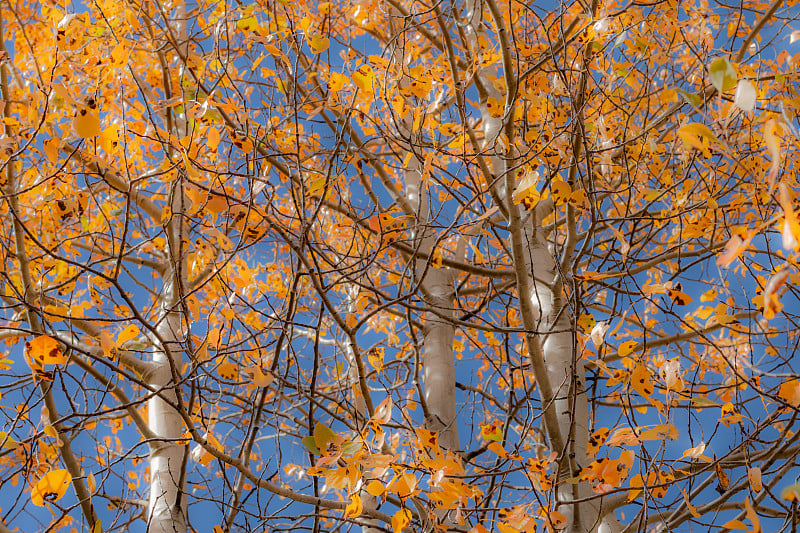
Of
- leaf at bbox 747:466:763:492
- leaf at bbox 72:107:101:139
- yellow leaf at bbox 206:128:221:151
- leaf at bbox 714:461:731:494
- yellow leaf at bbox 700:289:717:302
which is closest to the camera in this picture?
leaf at bbox 72:107:101:139

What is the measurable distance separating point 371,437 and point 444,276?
2233mm

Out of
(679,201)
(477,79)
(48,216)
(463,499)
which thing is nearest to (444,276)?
(477,79)

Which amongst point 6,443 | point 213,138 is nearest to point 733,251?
point 213,138

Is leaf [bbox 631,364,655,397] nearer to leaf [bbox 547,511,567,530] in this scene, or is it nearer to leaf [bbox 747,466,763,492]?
leaf [bbox 747,466,763,492]

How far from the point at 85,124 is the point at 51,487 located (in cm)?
116

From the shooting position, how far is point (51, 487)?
6.24ft

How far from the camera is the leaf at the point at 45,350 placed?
6.00 feet

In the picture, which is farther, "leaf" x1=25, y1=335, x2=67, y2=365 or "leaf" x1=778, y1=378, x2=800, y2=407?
"leaf" x1=778, y1=378, x2=800, y2=407

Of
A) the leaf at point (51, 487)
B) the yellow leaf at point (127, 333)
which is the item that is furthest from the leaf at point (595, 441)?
the leaf at point (51, 487)

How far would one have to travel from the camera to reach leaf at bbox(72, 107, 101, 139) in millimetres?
1655

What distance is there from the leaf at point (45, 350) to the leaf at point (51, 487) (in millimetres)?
359

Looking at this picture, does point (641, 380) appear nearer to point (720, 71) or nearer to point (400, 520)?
point (400, 520)

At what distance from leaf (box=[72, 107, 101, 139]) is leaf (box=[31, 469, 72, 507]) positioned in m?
1.06

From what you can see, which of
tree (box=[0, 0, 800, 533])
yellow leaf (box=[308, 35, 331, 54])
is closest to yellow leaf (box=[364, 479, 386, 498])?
tree (box=[0, 0, 800, 533])
